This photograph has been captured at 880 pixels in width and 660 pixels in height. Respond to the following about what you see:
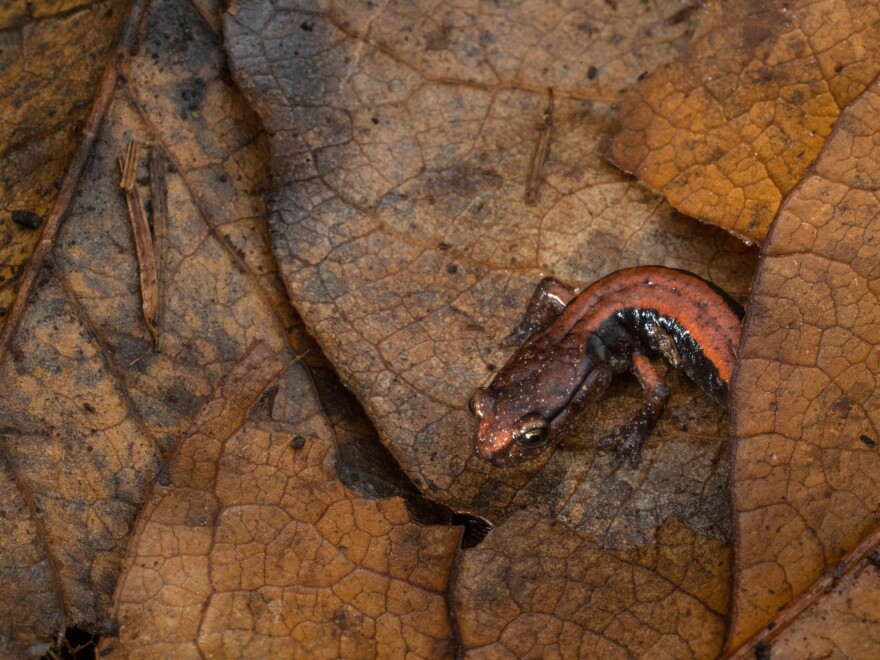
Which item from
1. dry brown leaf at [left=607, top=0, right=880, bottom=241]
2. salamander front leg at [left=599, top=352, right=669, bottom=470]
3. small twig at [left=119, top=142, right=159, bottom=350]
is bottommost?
salamander front leg at [left=599, top=352, right=669, bottom=470]

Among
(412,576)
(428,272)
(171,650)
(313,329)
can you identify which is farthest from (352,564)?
(428,272)

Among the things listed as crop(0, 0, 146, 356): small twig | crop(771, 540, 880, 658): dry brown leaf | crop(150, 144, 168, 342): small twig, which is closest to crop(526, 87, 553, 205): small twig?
crop(150, 144, 168, 342): small twig

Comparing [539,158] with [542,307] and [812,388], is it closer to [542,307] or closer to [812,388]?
[542,307]

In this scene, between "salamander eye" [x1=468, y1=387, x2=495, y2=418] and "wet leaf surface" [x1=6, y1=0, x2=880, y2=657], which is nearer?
Answer: "wet leaf surface" [x1=6, y1=0, x2=880, y2=657]

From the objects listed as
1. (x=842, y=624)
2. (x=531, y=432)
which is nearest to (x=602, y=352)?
(x=531, y=432)

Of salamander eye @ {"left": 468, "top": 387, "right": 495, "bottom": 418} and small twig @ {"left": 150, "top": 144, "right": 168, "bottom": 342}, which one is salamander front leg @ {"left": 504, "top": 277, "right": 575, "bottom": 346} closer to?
salamander eye @ {"left": 468, "top": 387, "right": 495, "bottom": 418}

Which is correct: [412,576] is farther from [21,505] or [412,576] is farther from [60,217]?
[60,217]

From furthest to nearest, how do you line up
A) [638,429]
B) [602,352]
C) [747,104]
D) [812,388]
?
[602,352] < [747,104] < [638,429] < [812,388]
